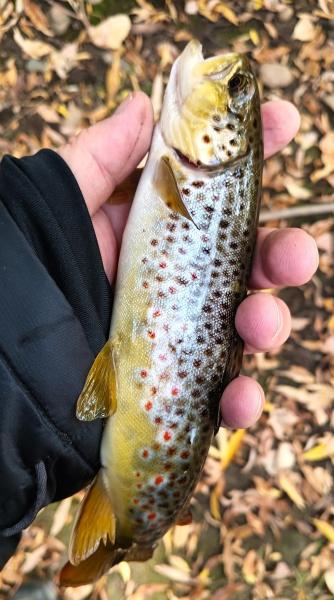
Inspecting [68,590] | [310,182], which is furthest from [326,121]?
[68,590]

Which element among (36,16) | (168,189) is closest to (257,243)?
(168,189)

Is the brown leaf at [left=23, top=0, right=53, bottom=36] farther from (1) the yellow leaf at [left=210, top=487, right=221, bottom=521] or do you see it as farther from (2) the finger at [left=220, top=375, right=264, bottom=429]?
(1) the yellow leaf at [left=210, top=487, right=221, bottom=521]

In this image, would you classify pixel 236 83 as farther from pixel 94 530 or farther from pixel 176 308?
pixel 94 530

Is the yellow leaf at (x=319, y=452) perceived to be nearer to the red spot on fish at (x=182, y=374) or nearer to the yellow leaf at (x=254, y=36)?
the red spot on fish at (x=182, y=374)

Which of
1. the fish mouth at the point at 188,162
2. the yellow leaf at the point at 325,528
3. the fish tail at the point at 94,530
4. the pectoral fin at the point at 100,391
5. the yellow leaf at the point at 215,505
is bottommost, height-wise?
the yellow leaf at the point at 325,528

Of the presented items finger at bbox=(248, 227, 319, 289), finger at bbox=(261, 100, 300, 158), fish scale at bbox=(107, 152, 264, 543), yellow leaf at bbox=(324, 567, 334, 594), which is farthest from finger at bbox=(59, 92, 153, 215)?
yellow leaf at bbox=(324, 567, 334, 594)

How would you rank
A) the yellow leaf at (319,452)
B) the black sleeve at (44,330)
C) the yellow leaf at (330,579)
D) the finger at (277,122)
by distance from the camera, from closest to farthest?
1. the black sleeve at (44,330)
2. the finger at (277,122)
3. the yellow leaf at (330,579)
4. the yellow leaf at (319,452)

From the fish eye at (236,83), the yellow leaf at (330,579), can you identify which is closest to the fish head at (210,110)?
the fish eye at (236,83)
